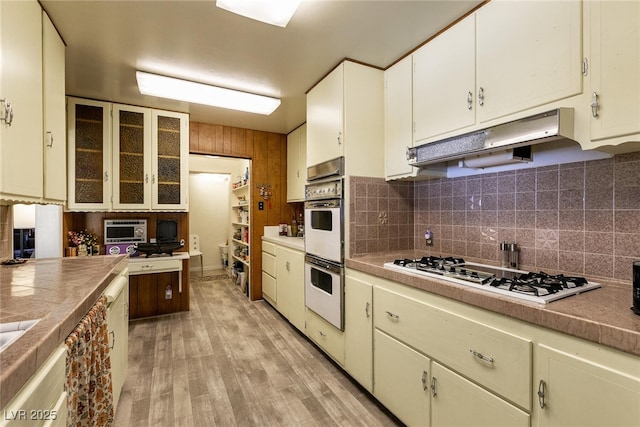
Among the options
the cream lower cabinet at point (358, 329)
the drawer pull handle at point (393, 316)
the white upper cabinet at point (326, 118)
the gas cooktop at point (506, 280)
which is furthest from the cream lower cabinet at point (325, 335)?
the white upper cabinet at point (326, 118)

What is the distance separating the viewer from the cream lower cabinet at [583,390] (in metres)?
0.82

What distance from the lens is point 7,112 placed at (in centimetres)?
125

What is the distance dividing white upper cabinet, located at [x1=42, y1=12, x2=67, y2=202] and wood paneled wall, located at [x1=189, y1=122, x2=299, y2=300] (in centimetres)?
175

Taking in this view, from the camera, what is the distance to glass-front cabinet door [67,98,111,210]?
9.43 ft

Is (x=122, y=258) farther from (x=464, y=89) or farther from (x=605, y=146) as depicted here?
(x=605, y=146)

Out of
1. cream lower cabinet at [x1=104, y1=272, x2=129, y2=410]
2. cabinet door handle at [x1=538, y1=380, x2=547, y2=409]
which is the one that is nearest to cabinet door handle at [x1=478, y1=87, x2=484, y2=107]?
cabinet door handle at [x1=538, y1=380, x2=547, y2=409]

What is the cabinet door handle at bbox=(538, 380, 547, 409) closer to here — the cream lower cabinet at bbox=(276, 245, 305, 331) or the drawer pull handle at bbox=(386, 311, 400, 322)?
the drawer pull handle at bbox=(386, 311, 400, 322)

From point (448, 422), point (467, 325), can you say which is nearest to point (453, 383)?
point (448, 422)

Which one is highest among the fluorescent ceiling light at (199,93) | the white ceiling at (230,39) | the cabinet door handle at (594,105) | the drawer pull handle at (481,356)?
the white ceiling at (230,39)

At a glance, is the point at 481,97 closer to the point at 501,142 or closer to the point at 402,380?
the point at 501,142

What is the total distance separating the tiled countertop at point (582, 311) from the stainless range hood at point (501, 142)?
2.16ft

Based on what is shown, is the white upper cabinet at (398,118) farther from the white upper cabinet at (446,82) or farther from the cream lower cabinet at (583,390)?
the cream lower cabinet at (583,390)

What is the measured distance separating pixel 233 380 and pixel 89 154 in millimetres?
2647

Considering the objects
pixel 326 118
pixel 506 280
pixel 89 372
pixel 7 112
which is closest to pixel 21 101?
pixel 7 112
